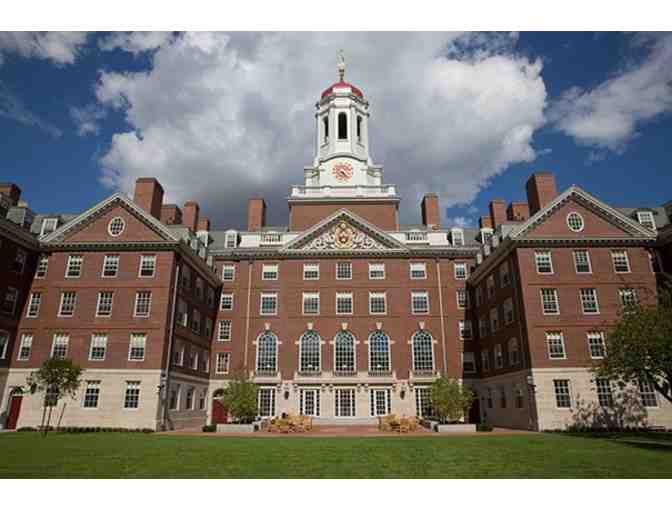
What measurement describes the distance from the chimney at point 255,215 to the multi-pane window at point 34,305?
69.1ft

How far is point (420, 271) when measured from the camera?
Result: 141 feet

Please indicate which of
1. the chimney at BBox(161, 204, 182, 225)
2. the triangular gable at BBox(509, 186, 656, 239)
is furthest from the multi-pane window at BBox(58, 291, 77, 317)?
the triangular gable at BBox(509, 186, 656, 239)

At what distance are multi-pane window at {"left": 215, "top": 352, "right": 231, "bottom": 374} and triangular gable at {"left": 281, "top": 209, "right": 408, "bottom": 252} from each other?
11.1m

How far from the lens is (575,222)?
33.8 m

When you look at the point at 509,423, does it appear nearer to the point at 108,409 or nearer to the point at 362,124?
the point at 108,409

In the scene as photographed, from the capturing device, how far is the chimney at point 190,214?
152ft

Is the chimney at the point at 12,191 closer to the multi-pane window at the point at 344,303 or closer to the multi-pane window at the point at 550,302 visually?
the multi-pane window at the point at 344,303

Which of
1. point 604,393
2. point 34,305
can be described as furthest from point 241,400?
point 604,393

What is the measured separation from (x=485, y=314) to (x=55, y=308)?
34.6 metres

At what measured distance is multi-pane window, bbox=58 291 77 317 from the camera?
112 ft

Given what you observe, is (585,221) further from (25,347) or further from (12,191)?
(12,191)

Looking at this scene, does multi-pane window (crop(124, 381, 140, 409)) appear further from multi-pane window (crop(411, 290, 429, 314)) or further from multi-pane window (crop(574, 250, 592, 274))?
multi-pane window (crop(574, 250, 592, 274))

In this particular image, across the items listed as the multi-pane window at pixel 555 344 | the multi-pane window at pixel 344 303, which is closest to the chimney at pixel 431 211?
the multi-pane window at pixel 344 303

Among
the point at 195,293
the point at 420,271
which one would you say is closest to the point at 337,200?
the point at 420,271
